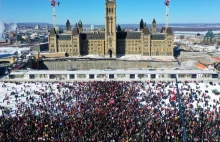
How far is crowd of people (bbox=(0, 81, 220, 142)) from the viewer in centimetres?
2500

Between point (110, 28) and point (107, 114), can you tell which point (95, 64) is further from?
point (107, 114)

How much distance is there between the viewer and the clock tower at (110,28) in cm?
8593

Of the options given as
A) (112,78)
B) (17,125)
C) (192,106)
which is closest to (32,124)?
(17,125)

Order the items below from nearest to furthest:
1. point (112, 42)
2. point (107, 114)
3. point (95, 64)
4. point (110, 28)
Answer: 1. point (107, 114)
2. point (95, 64)
3. point (110, 28)
4. point (112, 42)

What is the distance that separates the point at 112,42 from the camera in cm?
8831

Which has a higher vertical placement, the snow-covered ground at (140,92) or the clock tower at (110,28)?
the clock tower at (110,28)

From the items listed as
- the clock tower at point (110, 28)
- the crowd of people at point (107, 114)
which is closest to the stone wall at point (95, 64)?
the clock tower at point (110, 28)

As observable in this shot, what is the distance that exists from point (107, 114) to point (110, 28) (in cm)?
6202

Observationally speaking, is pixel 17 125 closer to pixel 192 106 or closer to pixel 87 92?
pixel 87 92

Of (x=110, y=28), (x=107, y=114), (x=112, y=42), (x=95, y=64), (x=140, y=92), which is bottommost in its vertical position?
(x=107, y=114)

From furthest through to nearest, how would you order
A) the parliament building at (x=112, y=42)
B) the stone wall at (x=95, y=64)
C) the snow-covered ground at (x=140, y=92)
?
the parliament building at (x=112, y=42) → the stone wall at (x=95, y=64) → the snow-covered ground at (x=140, y=92)

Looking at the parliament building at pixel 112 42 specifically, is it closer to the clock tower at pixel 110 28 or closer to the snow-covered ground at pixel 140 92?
the clock tower at pixel 110 28

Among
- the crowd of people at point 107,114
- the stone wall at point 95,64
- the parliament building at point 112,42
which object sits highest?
the parliament building at point 112,42

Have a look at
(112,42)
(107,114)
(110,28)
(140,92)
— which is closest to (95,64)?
(112,42)
